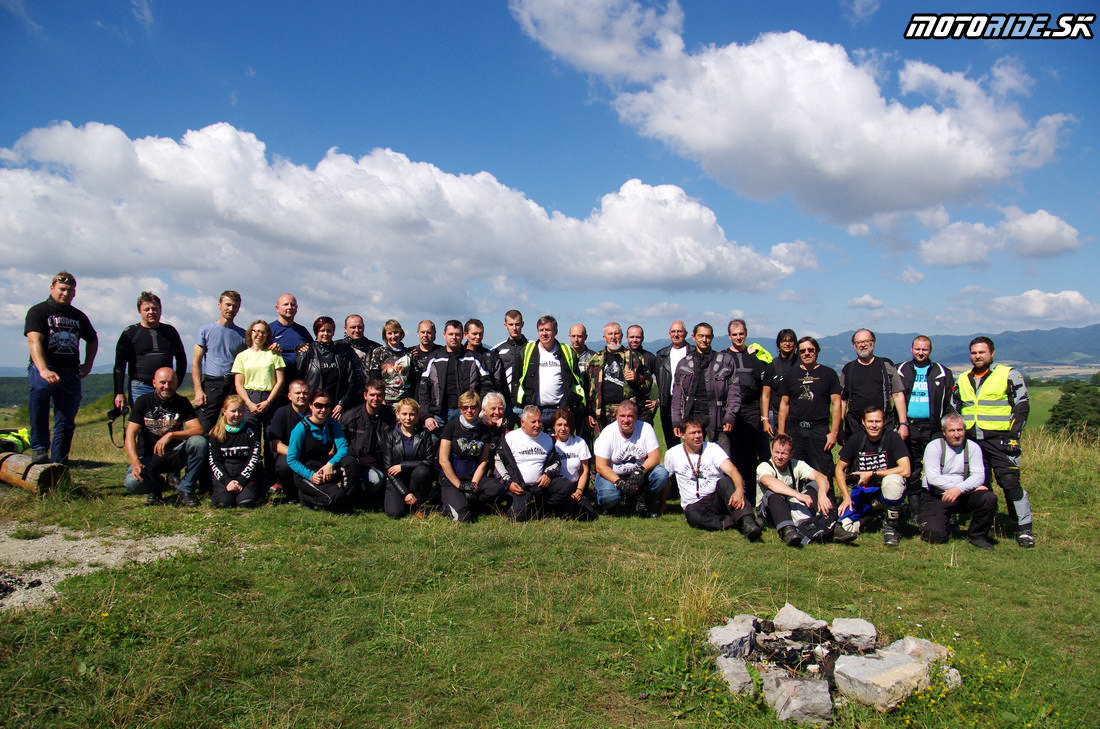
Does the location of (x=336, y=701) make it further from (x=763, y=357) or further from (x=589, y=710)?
(x=763, y=357)

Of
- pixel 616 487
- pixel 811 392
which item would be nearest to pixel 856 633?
pixel 616 487

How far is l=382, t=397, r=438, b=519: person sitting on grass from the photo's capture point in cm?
712

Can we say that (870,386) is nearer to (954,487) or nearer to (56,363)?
(954,487)

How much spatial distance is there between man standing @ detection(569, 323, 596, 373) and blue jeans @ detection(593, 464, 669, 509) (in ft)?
5.17

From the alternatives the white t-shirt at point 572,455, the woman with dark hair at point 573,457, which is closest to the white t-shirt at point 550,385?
the woman with dark hair at point 573,457

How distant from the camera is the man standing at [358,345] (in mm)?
8242

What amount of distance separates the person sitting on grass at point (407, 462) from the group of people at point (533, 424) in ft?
0.08

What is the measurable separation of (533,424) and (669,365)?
238cm

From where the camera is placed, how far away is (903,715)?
11.3ft

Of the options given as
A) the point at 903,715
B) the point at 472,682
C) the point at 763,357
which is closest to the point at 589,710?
the point at 472,682

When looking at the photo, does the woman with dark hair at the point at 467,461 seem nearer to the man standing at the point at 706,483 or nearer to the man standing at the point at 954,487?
the man standing at the point at 706,483

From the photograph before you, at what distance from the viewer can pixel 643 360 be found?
8.49 metres

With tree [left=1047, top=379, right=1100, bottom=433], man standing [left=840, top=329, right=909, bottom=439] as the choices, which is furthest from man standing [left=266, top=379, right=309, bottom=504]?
tree [left=1047, top=379, right=1100, bottom=433]

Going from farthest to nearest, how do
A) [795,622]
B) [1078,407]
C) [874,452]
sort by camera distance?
[1078,407]
[874,452]
[795,622]
